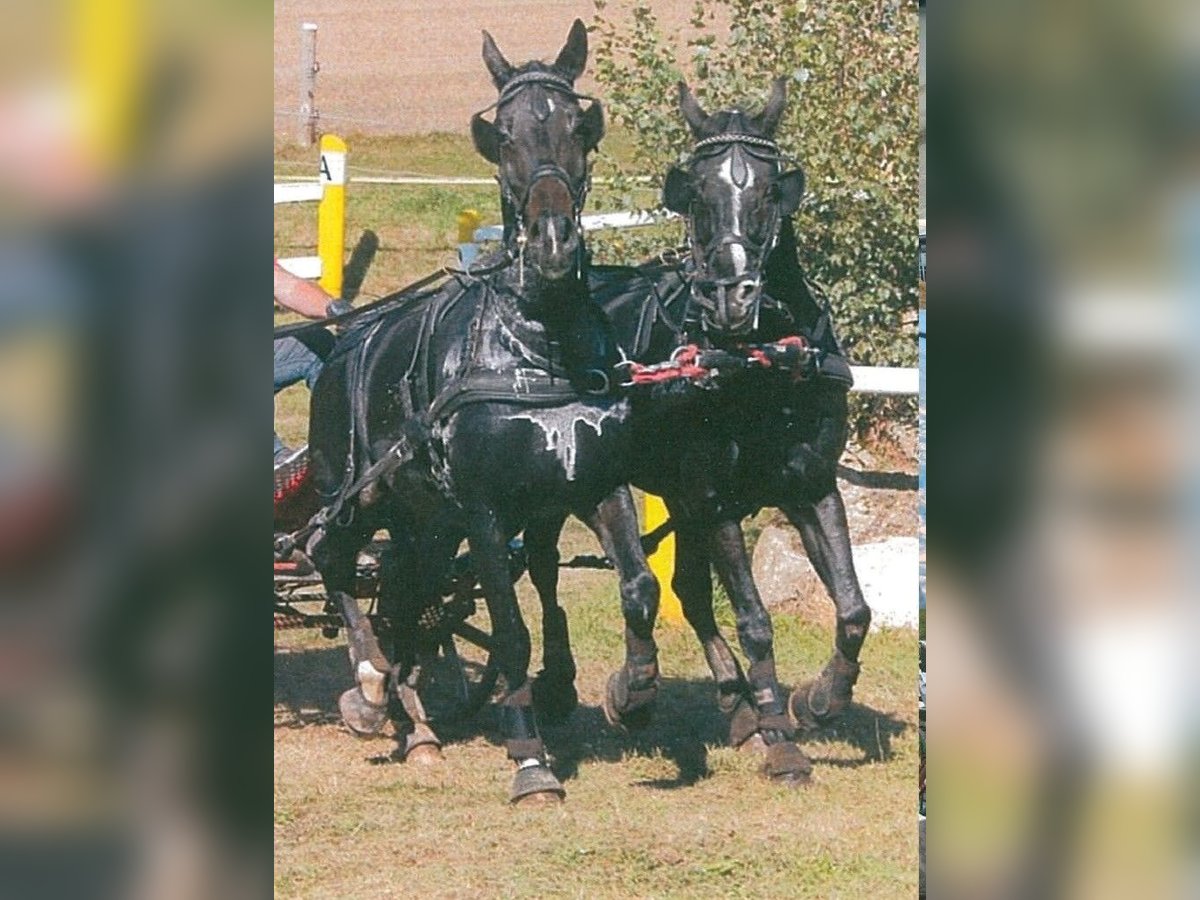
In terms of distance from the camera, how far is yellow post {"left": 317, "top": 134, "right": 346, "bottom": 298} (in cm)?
544

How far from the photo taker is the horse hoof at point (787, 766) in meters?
5.27

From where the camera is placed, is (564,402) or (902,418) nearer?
(564,402)

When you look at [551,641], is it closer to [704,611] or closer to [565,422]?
[704,611]

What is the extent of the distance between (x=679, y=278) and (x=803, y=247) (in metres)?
0.73

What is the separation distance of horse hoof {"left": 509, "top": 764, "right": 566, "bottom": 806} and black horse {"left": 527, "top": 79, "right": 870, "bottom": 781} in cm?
34

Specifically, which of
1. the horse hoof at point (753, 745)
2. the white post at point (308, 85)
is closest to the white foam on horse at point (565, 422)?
the horse hoof at point (753, 745)

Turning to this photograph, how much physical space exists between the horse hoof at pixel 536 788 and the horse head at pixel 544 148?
4.52 feet

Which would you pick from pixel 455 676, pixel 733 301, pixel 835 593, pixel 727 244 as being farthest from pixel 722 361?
pixel 455 676

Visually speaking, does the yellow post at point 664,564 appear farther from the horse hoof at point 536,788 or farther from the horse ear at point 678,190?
the horse ear at point 678,190

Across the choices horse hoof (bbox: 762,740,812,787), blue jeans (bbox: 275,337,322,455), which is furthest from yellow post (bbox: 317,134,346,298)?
horse hoof (bbox: 762,740,812,787)
